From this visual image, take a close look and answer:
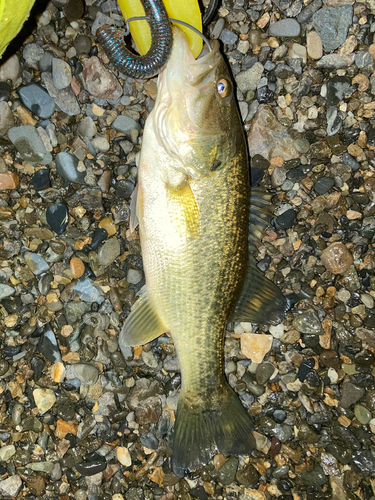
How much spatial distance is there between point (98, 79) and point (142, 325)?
1781 millimetres

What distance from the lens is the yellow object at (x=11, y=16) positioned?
2271 mm

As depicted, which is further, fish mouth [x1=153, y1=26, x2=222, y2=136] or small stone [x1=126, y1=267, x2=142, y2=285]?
small stone [x1=126, y1=267, x2=142, y2=285]

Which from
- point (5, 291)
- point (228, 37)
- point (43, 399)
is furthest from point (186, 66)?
point (43, 399)

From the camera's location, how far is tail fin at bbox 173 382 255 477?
2691mm

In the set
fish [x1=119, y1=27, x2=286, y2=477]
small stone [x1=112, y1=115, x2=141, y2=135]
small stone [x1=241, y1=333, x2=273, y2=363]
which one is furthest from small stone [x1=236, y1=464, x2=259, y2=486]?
small stone [x1=112, y1=115, x2=141, y2=135]

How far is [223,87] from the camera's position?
2.35m

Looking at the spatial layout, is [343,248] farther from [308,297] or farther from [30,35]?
[30,35]

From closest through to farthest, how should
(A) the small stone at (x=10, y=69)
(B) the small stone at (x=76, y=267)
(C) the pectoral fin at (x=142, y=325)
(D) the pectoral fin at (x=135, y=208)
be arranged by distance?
1. (D) the pectoral fin at (x=135, y=208)
2. (C) the pectoral fin at (x=142, y=325)
3. (A) the small stone at (x=10, y=69)
4. (B) the small stone at (x=76, y=267)

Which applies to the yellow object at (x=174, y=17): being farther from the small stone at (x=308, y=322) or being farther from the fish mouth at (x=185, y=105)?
the small stone at (x=308, y=322)

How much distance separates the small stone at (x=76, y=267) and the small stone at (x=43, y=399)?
2.81 feet

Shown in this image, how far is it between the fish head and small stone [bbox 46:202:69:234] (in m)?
0.92

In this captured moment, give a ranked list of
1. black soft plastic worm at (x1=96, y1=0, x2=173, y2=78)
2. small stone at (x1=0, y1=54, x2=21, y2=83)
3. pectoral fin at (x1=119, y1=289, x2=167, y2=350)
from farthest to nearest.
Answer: small stone at (x1=0, y1=54, x2=21, y2=83)
pectoral fin at (x1=119, y1=289, x2=167, y2=350)
black soft plastic worm at (x1=96, y1=0, x2=173, y2=78)

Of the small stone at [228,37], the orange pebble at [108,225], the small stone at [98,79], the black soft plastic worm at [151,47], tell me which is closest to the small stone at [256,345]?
the orange pebble at [108,225]

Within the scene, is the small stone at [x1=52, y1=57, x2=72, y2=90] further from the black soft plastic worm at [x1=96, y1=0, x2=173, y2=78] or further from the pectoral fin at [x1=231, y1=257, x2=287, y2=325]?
the pectoral fin at [x1=231, y1=257, x2=287, y2=325]
